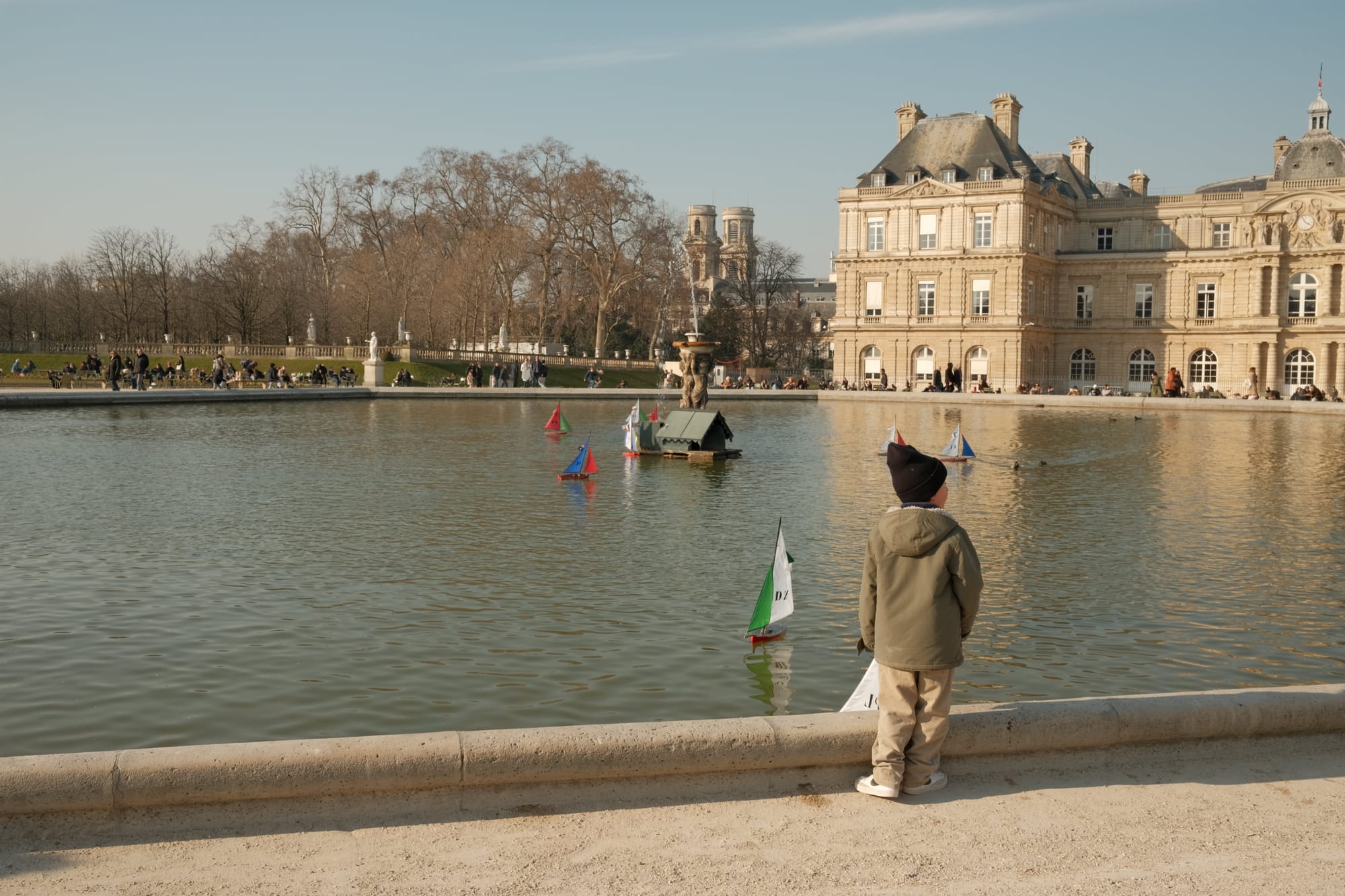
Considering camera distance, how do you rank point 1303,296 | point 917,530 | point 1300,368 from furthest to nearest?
1. point 1300,368
2. point 1303,296
3. point 917,530

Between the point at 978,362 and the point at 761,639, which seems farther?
the point at 978,362

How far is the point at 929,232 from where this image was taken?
71188 millimetres

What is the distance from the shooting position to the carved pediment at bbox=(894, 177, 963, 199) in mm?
70250

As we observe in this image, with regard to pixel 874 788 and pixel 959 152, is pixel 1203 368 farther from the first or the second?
pixel 874 788

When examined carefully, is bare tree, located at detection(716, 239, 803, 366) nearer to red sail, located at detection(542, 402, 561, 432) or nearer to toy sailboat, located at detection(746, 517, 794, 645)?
red sail, located at detection(542, 402, 561, 432)

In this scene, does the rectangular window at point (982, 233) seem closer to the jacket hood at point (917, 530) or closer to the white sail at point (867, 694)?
the white sail at point (867, 694)

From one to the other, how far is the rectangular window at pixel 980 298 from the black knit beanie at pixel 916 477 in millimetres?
66567

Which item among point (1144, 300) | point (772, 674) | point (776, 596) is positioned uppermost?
point (1144, 300)

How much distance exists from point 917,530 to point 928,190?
2674 inches

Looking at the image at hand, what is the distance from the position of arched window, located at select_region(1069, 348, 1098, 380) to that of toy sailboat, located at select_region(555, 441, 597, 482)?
58796mm

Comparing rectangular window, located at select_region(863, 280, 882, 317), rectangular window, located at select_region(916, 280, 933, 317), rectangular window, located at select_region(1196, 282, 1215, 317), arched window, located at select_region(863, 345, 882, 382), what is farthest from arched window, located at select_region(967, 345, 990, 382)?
rectangular window, located at select_region(1196, 282, 1215, 317)

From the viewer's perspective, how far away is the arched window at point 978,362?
70.3 metres

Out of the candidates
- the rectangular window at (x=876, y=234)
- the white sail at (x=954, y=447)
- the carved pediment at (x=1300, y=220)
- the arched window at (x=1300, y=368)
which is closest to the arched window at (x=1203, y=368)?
the arched window at (x=1300, y=368)

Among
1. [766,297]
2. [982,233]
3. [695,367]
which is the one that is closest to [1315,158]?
[982,233]
